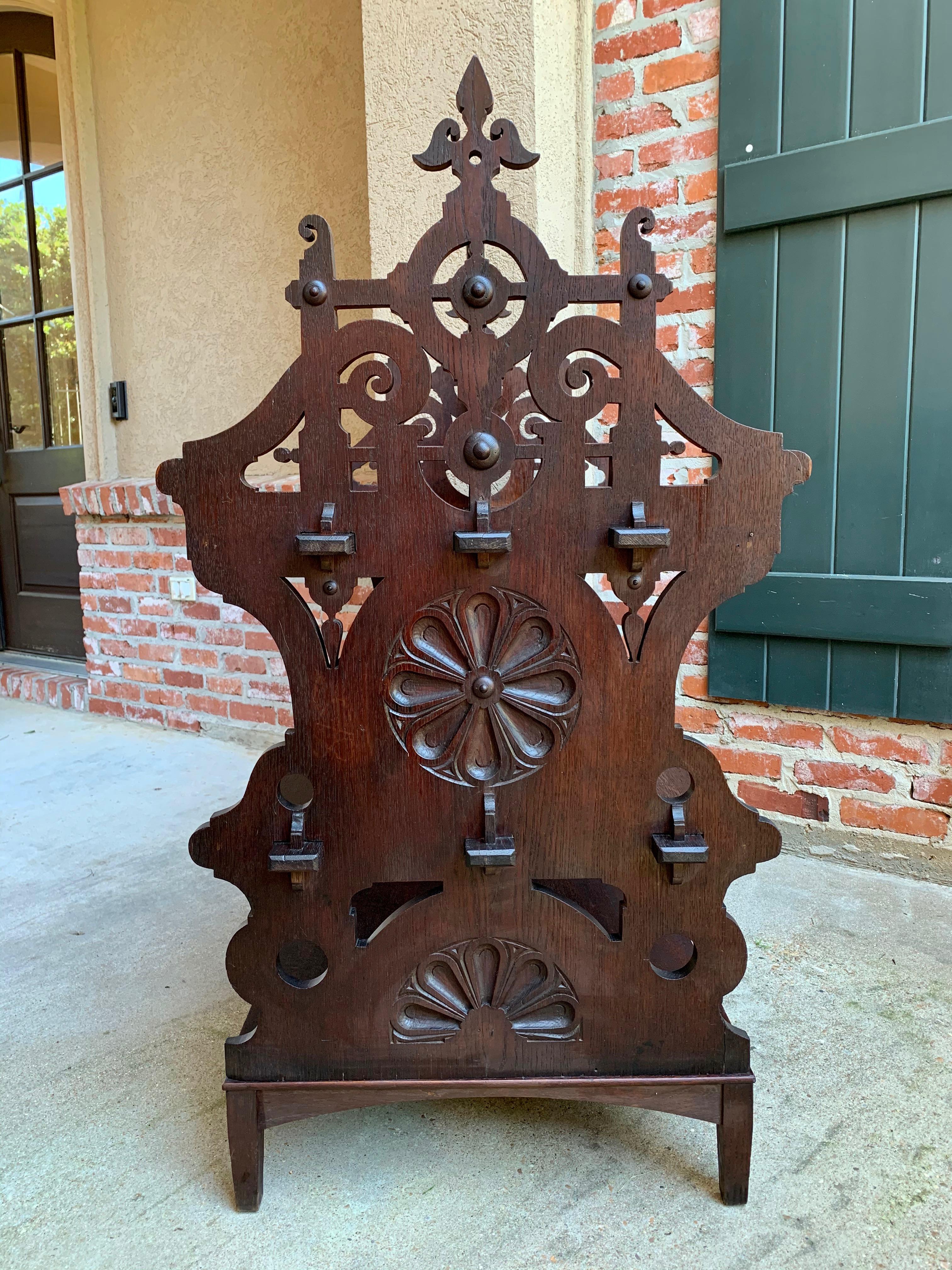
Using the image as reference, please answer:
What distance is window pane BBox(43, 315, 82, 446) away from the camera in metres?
3.61

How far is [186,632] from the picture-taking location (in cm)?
317

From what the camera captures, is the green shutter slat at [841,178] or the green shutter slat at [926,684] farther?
the green shutter slat at [926,684]

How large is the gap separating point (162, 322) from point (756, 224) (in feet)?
7.16

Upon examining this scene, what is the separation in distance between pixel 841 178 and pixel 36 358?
3331mm

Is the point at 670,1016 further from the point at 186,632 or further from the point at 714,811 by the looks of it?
the point at 186,632

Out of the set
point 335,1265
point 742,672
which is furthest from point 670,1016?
point 742,672

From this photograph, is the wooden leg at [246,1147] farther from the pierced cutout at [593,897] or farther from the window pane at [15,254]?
the window pane at [15,254]

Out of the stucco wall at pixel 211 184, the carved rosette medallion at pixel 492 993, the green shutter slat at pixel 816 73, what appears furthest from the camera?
the stucco wall at pixel 211 184

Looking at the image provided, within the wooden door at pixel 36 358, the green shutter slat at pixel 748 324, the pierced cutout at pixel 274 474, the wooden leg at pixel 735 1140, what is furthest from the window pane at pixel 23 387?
the wooden leg at pixel 735 1140

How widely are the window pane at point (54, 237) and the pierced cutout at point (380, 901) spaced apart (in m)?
3.25

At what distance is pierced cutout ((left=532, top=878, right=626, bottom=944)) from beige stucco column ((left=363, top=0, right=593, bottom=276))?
1495 millimetres

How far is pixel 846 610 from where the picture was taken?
200 centimetres

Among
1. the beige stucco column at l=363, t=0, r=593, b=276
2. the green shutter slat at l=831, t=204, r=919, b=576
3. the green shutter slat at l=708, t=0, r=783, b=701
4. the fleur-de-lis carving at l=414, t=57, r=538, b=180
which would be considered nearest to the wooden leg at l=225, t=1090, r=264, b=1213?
the fleur-de-lis carving at l=414, t=57, r=538, b=180

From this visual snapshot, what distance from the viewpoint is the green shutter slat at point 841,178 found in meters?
1.80
